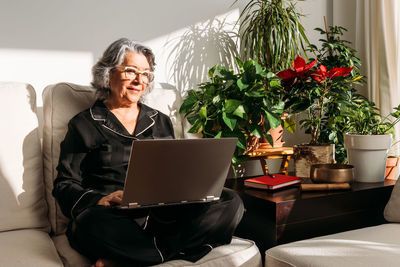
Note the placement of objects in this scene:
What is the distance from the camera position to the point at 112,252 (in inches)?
49.0

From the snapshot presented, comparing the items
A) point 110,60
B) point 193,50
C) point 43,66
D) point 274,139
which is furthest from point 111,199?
point 193,50

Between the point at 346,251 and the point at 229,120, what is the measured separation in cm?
86

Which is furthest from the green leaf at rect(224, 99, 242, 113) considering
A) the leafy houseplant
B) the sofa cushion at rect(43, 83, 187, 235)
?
the sofa cushion at rect(43, 83, 187, 235)

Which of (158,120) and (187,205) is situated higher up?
(158,120)

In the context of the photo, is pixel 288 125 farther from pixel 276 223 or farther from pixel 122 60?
pixel 122 60

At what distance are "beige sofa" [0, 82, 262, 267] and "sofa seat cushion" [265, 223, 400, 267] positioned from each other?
16 centimetres

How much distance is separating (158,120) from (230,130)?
393 mm

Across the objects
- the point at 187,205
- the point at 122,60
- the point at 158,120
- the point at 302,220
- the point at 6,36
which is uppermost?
the point at 6,36

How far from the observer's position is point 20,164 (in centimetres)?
157

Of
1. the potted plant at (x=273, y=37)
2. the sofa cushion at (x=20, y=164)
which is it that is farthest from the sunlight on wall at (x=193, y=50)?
the sofa cushion at (x=20, y=164)

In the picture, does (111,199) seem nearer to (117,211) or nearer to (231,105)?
(117,211)

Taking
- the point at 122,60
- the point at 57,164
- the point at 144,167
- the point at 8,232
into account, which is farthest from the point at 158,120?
the point at 8,232

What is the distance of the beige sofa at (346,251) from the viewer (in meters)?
1.17

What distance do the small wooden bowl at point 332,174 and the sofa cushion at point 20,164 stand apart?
4.14 feet
